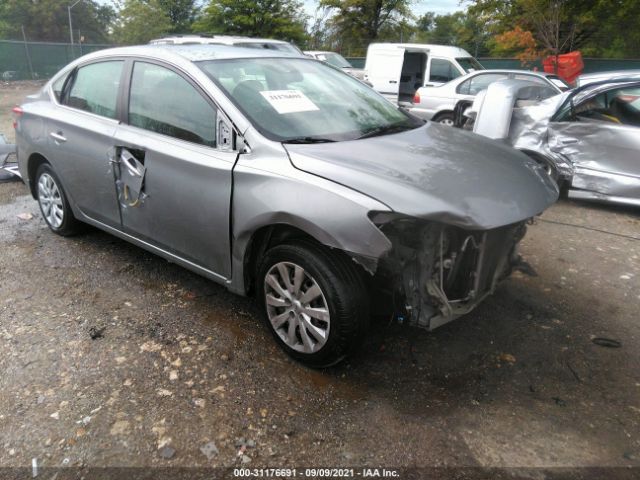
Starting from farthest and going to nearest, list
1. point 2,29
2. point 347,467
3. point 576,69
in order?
point 2,29
point 576,69
point 347,467

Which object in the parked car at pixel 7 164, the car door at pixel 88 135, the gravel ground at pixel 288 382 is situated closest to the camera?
the gravel ground at pixel 288 382

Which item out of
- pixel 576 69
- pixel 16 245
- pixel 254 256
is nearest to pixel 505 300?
pixel 254 256

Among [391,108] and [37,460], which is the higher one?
[391,108]

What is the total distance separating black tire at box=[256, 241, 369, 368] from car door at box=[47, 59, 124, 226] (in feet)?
5.92

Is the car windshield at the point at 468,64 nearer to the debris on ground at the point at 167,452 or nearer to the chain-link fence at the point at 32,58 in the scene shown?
the debris on ground at the point at 167,452

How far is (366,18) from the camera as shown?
31688 mm

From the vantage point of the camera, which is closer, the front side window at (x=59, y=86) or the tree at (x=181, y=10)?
the front side window at (x=59, y=86)

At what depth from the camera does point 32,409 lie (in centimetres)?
266

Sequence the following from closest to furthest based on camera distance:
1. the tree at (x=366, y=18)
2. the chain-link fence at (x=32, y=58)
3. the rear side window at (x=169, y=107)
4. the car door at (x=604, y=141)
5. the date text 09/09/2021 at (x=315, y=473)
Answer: the date text 09/09/2021 at (x=315, y=473) < the rear side window at (x=169, y=107) < the car door at (x=604, y=141) < the chain-link fence at (x=32, y=58) < the tree at (x=366, y=18)

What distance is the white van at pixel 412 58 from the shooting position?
12.7m

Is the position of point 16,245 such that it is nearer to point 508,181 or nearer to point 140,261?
point 140,261

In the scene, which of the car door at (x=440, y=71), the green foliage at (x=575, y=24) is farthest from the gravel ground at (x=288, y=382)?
the green foliage at (x=575, y=24)

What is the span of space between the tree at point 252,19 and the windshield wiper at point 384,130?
1068 inches

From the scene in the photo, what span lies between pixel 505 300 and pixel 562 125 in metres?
3.24
